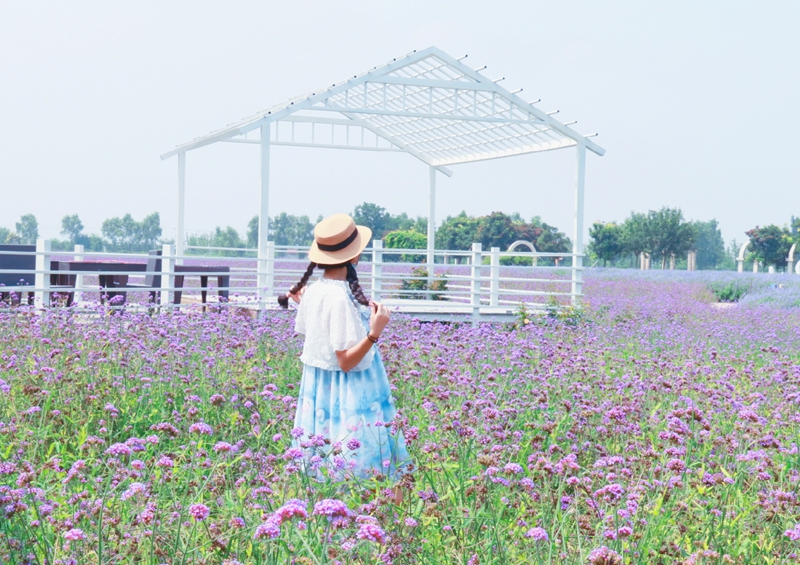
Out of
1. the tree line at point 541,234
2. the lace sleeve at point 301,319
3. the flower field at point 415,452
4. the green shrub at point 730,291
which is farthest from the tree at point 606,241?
the lace sleeve at point 301,319

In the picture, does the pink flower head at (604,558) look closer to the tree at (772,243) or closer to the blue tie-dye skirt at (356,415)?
the blue tie-dye skirt at (356,415)

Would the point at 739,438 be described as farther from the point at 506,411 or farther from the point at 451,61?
the point at 451,61

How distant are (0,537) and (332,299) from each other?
1.53 metres

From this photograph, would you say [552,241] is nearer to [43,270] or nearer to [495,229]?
[495,229]

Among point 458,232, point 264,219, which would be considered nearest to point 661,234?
point 458,232

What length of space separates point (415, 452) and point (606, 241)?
68.7 meters

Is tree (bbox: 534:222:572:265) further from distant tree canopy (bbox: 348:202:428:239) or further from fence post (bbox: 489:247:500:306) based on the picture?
fence post (bbox: 489:247:500:306)

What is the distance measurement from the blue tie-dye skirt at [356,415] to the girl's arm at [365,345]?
0.36 feet

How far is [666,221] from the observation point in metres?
63.6

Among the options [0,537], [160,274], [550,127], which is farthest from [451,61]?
[0,537]

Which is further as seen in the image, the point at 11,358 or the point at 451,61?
the point at 451,61

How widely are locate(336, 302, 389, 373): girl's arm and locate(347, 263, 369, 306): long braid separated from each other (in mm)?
140

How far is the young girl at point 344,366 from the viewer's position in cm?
373

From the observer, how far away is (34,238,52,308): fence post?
11.3m
